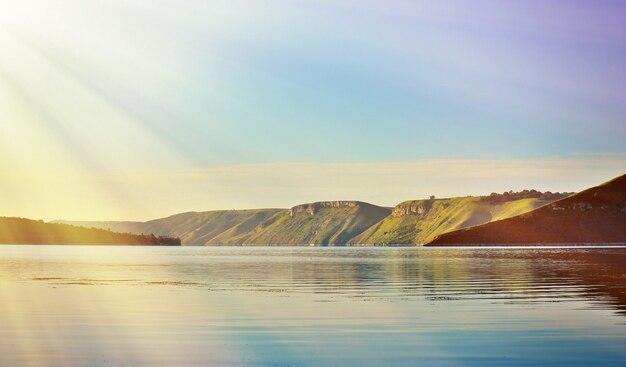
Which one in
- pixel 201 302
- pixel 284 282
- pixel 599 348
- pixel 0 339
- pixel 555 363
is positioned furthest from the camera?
pixel 284 282

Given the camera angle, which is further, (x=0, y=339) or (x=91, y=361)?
(x=0, y=339)

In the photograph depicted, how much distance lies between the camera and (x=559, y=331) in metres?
40.4

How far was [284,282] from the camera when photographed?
83625mm

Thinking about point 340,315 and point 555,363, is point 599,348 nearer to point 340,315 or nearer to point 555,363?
point 555,363

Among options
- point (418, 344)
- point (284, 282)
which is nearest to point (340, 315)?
point (418, 344)

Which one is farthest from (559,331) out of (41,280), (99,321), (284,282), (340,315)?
(41,280)

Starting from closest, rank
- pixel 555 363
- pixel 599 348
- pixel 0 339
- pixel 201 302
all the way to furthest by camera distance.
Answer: pixel 555 363 < pixel 599 348 < pixel 0 339 < pixel 201 302

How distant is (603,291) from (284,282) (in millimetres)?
31690

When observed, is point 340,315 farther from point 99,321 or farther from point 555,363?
point 555,363

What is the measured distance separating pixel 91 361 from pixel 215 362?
4.90 meters

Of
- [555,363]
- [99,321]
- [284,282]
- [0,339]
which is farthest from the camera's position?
[284,282]

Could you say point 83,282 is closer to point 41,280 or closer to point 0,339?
point 41,280

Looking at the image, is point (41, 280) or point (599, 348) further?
point (41, 280)

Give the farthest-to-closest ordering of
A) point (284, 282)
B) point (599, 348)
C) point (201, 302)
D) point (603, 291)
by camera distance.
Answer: point (284, 282) < point (603, 291) < point (201, 302) < point (599, 348)
